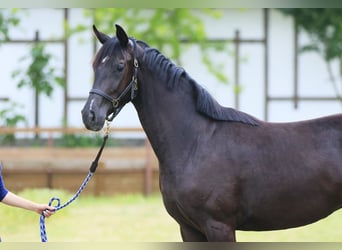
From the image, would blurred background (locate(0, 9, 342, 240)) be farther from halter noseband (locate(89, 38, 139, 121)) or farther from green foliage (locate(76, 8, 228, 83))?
halter noseband (locate(89, 38, 139, 121))

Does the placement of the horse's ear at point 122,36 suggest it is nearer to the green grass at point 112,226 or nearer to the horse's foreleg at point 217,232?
the horse's foreleg at point 217,232

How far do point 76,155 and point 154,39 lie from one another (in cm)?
251

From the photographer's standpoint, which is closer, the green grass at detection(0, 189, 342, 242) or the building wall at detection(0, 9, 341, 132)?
the green grass at detection(0, 189, 342, 242)

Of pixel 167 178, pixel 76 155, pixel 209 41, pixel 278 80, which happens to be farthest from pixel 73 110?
pixel 167 178

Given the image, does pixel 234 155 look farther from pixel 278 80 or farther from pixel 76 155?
pixel 278 80

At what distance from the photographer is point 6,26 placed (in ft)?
37.0

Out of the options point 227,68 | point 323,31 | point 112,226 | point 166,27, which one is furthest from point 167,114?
point 323,31

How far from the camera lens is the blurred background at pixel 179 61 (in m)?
11.5

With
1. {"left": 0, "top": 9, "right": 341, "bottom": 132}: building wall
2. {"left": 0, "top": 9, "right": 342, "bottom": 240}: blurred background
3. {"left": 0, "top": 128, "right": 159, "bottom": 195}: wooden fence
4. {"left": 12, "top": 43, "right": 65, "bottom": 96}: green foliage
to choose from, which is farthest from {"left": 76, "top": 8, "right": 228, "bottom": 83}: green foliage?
{"left": 0, "top": 128, "right": 159, "bottom": 195}: wooden fence

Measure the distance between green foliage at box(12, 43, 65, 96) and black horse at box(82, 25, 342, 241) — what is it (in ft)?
27.5

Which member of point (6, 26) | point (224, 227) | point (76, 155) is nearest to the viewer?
point (224, 227)

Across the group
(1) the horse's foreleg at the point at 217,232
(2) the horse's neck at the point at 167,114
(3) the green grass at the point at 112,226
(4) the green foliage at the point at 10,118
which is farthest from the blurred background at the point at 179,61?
(1) the horse's foreleg at the point at 217,232

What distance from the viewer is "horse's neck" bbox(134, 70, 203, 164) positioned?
3.40 metres

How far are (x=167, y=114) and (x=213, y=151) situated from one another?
30cm
